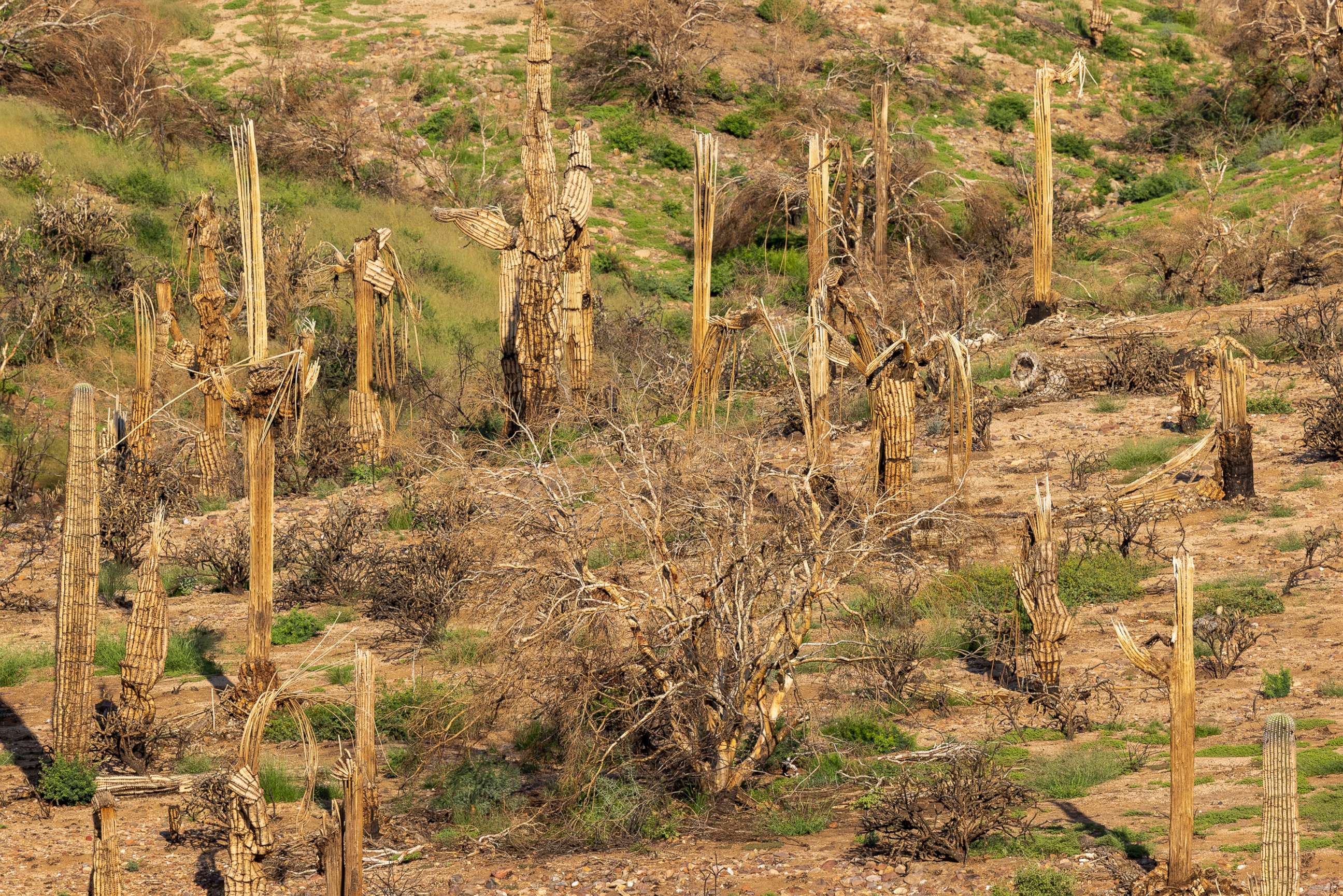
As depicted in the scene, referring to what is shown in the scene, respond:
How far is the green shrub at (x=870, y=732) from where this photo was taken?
9.70m

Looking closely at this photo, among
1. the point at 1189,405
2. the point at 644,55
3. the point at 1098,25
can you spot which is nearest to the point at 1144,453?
the point at 1189,405

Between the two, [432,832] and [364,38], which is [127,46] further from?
[432,832]

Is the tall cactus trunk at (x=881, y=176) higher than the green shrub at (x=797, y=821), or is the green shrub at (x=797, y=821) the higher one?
the tall cactus trunk at (x=881, y=176)

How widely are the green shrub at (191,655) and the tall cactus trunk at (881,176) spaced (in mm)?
13791

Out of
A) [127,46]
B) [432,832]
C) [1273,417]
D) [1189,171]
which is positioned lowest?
[432,832]

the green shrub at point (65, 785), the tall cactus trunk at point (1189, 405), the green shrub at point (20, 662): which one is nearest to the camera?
the green shrub at point (65, 785)

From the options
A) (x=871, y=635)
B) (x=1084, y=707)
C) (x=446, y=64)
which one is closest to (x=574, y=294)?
(x=871, y=635)

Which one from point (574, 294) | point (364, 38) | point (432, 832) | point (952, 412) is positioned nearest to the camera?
point (432, 832)

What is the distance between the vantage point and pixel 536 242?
53.2 feet

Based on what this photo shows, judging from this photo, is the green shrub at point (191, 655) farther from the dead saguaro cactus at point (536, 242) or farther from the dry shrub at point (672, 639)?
the dead saguaro cactus at point (536, 242)

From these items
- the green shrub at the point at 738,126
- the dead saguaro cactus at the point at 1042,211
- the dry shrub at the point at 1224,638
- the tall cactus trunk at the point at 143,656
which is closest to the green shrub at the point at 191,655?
the tall cactus trunk at the point at 143,656

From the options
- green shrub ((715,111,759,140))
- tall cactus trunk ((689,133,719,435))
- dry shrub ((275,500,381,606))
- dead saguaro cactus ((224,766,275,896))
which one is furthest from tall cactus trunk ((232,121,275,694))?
green shrub ((715,111,759,140))

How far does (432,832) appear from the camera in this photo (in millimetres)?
8867

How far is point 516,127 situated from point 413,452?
14.4 metres
